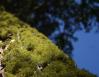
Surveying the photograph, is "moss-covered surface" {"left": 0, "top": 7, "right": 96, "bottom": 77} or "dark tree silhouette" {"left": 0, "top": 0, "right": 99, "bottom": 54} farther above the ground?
"dark tree silhouette" {"left": 0, "top": 0, "right": 99, "bottom": 54}

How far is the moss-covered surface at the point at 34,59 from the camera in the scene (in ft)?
13.8

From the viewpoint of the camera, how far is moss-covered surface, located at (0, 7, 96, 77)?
166 inches

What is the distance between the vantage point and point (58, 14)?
1109 cm

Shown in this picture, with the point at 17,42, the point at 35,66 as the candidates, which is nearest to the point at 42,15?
the point at 17,42

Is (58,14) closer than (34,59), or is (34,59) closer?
(34,59)

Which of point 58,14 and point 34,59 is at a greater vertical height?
Answer: point 58,14

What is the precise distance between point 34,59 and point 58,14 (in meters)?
6.63

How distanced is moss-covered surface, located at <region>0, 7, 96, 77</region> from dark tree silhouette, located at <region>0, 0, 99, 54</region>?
16.3ft

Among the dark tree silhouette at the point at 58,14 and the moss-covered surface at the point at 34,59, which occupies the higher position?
the dark tree silhouette at the point at 58,14

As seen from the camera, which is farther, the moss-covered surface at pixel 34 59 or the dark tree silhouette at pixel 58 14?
the dark tree silhouette at pixel 58 14

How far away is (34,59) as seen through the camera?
180 inches

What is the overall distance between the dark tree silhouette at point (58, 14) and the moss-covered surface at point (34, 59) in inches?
196

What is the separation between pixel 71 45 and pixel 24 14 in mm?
1886

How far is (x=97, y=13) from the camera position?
10.1m
